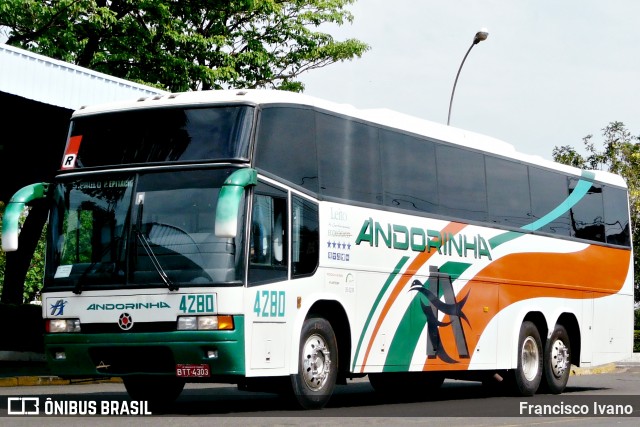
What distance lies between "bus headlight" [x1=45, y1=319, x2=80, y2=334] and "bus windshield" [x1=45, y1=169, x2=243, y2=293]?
38 centimetres

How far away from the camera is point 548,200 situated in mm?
20062

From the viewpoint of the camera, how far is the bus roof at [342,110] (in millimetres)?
13523

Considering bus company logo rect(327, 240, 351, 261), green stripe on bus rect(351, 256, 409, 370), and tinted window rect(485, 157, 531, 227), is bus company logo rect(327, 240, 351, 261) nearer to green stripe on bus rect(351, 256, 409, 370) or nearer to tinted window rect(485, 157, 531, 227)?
green stripe on bus rect(351, 256, 409, 370)

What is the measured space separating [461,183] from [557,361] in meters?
4.31

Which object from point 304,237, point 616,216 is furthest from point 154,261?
point 616,216

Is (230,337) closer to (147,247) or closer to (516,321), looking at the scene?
(147,247)

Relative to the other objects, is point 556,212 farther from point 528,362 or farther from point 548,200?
point 528,362

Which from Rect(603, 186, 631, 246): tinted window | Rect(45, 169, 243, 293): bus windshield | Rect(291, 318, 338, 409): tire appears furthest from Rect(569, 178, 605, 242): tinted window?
Rect(45, 169, 243, 293): bus windshield

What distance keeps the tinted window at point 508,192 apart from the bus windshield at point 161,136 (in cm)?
624

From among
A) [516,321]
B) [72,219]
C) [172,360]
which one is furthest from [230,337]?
[516,321]

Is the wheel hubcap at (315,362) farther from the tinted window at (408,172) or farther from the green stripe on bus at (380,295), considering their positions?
the tinted window at (408,172)

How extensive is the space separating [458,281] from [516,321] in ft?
6.65

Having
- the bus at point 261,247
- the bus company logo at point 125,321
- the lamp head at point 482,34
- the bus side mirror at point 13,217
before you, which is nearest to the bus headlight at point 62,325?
the bus at point 261,247

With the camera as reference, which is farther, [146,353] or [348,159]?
[348,159]
